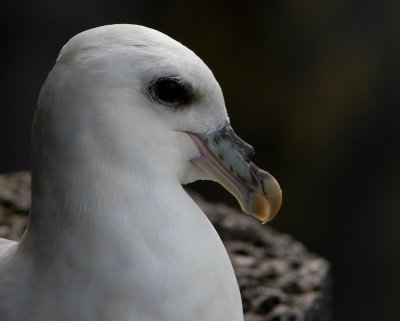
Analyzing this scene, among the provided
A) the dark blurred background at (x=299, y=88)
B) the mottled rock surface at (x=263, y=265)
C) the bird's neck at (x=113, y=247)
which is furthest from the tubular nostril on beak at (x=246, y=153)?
the dark blurred background at (x=299, y=88)

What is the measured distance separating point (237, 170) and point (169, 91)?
163 mm

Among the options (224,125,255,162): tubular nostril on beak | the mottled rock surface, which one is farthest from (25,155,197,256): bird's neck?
the mottled rock surface

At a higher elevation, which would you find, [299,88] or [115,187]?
[115,187]

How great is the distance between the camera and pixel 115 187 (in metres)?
1.28

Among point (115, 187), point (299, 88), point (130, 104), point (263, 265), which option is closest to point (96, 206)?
point (115, 187)

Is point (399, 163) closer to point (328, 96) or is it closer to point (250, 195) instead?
point (328, 96)

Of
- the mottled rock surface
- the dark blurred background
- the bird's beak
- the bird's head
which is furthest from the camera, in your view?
the dark blurred background

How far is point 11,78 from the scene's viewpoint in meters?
3.57

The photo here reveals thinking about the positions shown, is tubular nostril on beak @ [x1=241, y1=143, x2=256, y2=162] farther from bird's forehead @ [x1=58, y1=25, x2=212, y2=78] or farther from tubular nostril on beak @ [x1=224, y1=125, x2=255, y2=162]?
bird's forehead @ [x1=58, y1=25, x2=212, y2=78]

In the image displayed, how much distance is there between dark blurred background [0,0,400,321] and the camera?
11.7ft

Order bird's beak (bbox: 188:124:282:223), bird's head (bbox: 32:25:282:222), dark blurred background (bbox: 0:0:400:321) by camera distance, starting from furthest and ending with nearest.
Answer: dark blurred background (bbox: 0:0:400:321) → bird's beak (bbox: 188:124:282:223) → bird's head (bbox: 32:25:282:222)

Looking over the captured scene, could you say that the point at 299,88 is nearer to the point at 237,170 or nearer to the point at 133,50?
the point at 237,170

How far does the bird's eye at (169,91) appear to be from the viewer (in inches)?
50.5

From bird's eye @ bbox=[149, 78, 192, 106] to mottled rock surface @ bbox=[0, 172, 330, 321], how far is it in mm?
644
